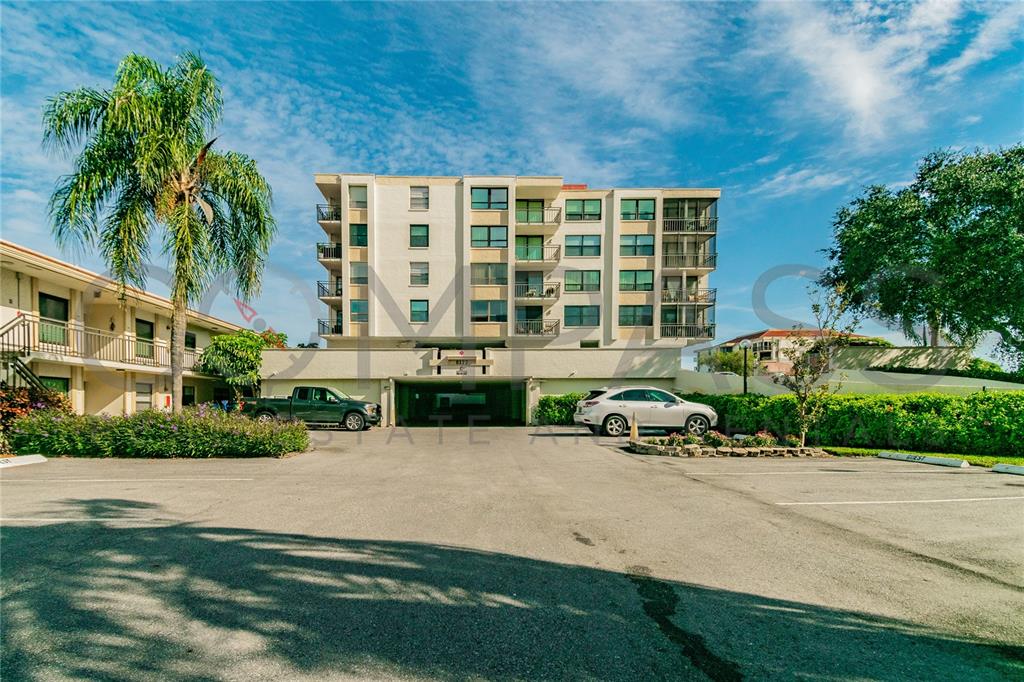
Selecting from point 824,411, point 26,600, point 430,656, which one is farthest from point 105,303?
point 824,411

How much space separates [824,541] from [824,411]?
10796 millimetres

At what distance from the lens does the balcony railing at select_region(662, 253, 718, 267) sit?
3503 cm

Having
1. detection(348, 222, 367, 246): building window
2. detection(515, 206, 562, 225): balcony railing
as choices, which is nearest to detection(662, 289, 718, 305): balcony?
detection(515, 206, 562, 225): balcony railing

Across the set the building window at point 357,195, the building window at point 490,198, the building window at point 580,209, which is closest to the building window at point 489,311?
the building window at point 490,198

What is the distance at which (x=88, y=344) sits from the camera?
63.8 feet

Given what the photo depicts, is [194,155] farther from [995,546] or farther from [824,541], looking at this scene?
[995,546]

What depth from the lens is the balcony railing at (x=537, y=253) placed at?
34000 millimetres

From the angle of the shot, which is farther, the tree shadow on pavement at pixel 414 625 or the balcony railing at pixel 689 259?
the balcony railing at pixel 689 259

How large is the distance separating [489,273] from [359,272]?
8.72 m

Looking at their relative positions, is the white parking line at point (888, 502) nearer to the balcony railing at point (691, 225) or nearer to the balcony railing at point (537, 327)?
the balcony railing at point (537, 327)

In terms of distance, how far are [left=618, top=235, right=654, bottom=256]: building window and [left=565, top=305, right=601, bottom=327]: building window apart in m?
4.55

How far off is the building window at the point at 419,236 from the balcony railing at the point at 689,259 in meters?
17.1

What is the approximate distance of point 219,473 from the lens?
985cm

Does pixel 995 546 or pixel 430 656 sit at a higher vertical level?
pixel 430 656
